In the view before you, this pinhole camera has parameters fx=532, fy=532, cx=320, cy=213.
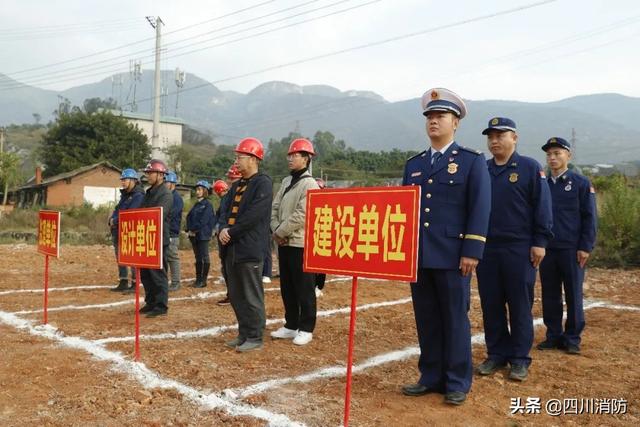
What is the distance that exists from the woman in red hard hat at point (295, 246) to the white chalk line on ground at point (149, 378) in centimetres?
158

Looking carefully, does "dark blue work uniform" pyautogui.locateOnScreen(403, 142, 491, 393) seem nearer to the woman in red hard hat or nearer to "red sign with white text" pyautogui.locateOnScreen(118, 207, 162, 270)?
the woman in red hard hat

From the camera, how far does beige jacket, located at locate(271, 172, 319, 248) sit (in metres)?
5.41

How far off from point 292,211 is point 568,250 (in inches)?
110

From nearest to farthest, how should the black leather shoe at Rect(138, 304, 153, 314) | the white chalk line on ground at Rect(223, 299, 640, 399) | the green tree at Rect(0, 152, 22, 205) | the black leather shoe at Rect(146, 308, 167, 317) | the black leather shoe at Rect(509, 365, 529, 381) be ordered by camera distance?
the white chalk line on ground at Rect(223, 299, 640, 399), the black leather shoe at Rect(509, 365, 529, 381), the black leather shoe at Rect(146, 308, 167, 317), the black leather shoe at Rect(138, 304, 153, 314), the green tree at Rect(0, 152, 22, 205)

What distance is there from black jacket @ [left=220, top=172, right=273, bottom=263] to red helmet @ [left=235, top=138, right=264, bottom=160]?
0.83ft

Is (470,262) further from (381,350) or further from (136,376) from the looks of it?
(136,376)

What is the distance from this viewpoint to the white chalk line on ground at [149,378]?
343cm

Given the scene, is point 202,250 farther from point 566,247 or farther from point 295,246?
point 566,247

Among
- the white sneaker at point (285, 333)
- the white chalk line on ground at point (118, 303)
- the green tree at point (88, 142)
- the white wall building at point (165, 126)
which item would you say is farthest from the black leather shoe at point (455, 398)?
the white wall building at point (165, 126)

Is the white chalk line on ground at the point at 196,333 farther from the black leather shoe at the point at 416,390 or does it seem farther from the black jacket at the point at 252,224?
the black leather shoe at the point at 416,390

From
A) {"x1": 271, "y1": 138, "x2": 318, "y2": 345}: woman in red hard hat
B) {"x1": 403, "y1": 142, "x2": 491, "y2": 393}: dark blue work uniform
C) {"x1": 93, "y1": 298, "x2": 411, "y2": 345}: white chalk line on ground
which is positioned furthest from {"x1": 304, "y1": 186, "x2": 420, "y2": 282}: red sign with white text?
{"x1": 93, "y1": 298, "x2": 411, "y2": 345}: white chalk line on ground

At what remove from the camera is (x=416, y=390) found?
153 inches

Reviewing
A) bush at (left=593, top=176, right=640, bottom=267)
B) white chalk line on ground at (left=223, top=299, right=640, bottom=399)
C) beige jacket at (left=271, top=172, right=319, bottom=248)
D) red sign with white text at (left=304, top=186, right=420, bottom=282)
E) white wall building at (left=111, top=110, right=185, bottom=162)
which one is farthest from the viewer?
white wall building at (left=111, top=110, right=185, bottom=162)

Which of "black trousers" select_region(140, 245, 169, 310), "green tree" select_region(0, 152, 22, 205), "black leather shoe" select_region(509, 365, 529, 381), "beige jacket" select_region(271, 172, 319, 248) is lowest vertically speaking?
"black leather shoe" select_region(509, 365, 529, 381)
